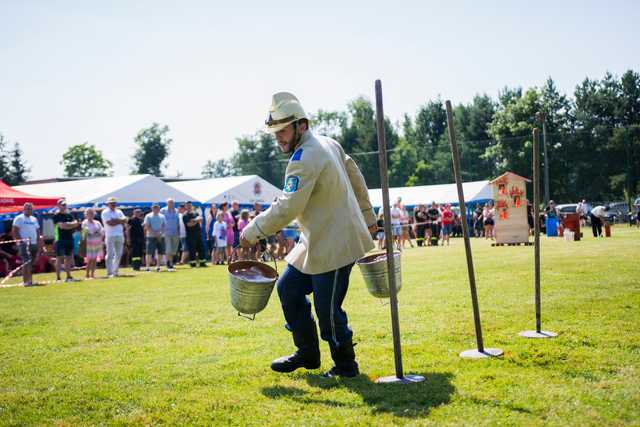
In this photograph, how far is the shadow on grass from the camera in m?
4.08

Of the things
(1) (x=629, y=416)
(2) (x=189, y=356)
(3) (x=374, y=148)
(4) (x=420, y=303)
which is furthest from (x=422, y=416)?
(3) (x=374, y=148)

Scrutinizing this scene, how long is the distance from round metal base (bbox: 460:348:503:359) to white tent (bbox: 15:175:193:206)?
73.6ft

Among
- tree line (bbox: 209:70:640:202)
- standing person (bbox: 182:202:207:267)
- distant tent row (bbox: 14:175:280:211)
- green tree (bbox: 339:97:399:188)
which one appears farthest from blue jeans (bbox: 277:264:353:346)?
green tree (bbox: 339:97:399:188)

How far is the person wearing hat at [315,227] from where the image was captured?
4.81 metres

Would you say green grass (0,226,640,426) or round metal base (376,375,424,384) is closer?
green grass (0,226,640,426)

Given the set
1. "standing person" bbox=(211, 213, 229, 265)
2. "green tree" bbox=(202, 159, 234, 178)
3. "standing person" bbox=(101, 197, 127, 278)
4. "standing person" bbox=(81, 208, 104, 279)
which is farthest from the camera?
"green tree" bbox=(202, 159, 234, 178)

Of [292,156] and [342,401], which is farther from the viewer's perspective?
[292,156]

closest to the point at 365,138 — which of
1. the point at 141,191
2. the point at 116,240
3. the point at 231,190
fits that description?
the point at 231,190

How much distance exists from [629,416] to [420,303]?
546cm

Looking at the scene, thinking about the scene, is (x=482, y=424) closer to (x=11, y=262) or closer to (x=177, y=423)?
(x=177, y=423)

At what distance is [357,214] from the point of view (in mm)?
5059

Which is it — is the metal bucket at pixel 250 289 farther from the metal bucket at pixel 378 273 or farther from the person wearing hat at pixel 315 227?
the metal bucket at pixel 378 273

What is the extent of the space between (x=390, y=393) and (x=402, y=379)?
0.33m

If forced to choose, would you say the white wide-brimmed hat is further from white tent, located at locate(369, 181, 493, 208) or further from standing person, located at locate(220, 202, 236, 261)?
white tent, located at locate(369, 181, 493, 208)
